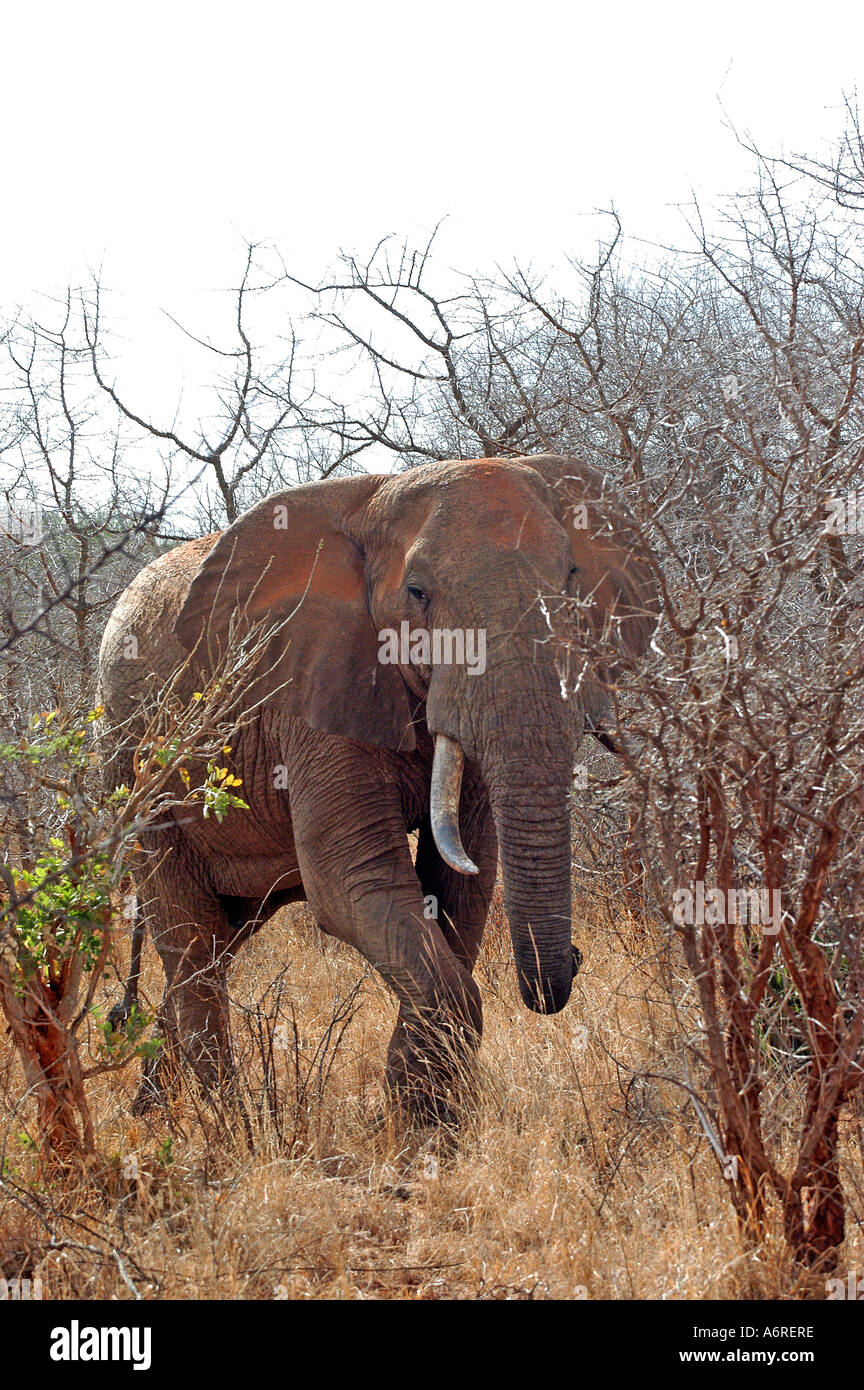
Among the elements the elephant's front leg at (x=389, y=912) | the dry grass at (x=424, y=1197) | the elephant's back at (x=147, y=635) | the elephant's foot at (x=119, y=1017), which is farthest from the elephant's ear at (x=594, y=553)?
the elephant's foot at (x=119, y=1017)

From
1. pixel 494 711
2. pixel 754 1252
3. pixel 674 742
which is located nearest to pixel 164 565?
pixel 494 711

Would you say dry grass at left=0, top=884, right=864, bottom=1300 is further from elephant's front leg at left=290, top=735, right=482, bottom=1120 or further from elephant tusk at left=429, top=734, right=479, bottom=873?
elephant tusk at left=429, top=734, right=479, bottom=873

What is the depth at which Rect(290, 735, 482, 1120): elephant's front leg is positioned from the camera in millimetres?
5387

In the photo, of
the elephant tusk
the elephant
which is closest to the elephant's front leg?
the elephant

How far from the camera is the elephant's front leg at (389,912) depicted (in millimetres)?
5387

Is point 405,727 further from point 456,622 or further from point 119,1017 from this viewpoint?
point 119,1017

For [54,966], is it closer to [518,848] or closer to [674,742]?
[518,848]

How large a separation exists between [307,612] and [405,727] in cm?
72

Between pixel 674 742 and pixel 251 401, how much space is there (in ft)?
28.4

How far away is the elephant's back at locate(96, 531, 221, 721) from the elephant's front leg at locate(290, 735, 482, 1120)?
1.39 m

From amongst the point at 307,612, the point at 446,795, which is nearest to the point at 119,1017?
the point at 446,795

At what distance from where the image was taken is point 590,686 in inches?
217

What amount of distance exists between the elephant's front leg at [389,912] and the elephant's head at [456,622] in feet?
0.79
